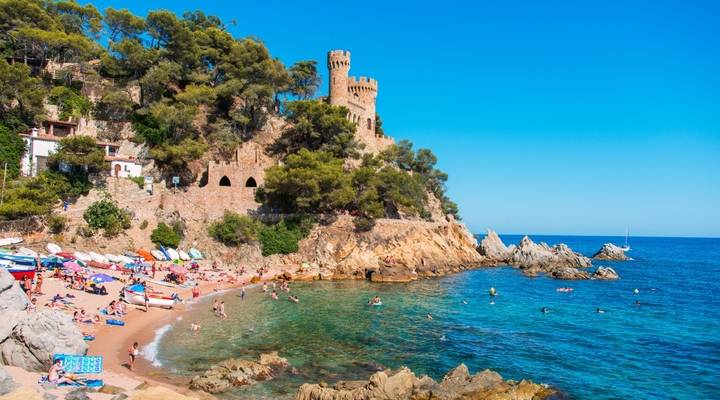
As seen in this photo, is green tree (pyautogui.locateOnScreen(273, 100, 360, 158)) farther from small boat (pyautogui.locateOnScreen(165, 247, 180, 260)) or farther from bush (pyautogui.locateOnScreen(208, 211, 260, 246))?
small boat (pyautogui.locateOnScreen(165, 247, 180, 260))

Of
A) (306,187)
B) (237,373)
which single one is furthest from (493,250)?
(237,373)

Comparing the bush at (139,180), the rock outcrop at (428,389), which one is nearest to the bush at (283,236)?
the bush at (139,180)

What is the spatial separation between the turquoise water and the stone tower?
76.2 feet

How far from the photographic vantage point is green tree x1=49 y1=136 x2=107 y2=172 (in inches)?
1307

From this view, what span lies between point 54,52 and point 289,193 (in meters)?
25.4

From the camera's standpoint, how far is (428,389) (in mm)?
13227

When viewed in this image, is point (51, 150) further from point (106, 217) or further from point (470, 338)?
point (470, 338)

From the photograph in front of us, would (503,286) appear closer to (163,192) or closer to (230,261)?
(230,261)

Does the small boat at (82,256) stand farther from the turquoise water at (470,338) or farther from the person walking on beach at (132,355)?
the person walking on beach at (132,355)

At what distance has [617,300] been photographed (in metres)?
33.2

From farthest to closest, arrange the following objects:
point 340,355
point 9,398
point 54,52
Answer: point 54,52 < point 340,355 < point 9,398

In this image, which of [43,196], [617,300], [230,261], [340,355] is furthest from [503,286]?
[43,196]

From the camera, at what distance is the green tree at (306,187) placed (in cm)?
3697

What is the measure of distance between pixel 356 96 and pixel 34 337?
43849 millimetres
